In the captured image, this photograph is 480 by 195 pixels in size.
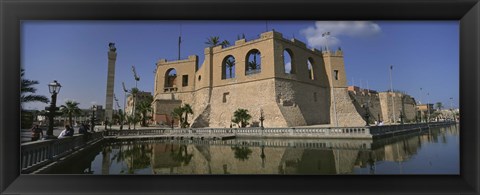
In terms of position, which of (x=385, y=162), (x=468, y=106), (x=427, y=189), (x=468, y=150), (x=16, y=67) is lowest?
(x=385, y=162)

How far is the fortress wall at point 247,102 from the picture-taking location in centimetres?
2033

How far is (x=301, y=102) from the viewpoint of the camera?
22281mm

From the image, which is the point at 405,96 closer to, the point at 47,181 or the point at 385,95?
the point at 385,95

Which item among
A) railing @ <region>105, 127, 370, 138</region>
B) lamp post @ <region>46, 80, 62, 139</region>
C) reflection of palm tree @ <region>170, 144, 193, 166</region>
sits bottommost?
reflection of palm tree @ <region>170, 144, 193, 166</region>

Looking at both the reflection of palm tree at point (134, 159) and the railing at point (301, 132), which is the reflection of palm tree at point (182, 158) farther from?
the railing at point (301, 132)

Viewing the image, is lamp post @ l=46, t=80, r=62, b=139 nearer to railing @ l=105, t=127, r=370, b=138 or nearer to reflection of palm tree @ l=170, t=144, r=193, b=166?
reflection of palm tree @ l=170, t=144, r=193, b=166

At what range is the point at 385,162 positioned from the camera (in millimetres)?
7664

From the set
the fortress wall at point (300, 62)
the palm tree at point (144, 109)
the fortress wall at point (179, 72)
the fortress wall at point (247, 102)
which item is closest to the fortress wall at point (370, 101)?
the fortress wall at point (300, 62)

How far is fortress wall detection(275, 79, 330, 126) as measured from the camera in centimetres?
2058

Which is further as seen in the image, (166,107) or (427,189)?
(166,107)

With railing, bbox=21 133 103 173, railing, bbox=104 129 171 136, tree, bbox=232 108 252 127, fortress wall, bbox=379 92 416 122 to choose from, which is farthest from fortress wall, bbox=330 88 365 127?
railing, bbox=21 133 103 173
